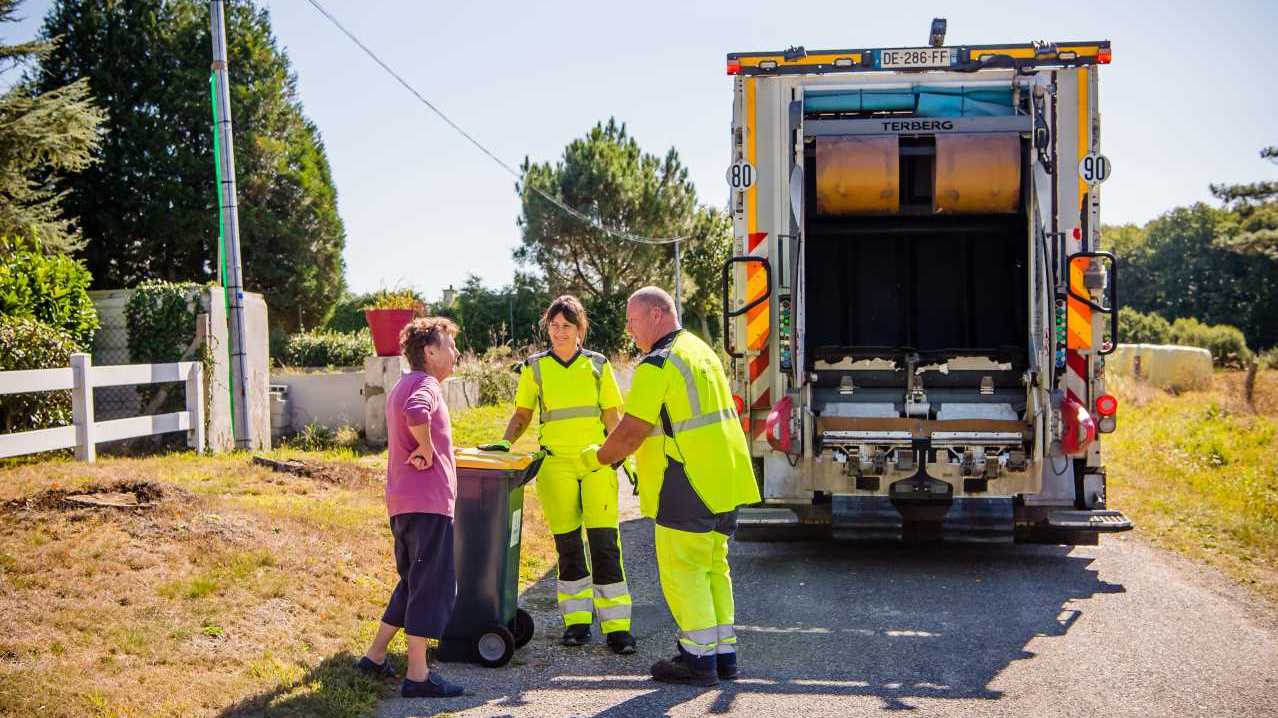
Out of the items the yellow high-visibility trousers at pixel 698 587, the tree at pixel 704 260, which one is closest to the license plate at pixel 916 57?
the yellow high-visibility trousers at pixel 698 587

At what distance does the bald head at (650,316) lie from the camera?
16.7 feet

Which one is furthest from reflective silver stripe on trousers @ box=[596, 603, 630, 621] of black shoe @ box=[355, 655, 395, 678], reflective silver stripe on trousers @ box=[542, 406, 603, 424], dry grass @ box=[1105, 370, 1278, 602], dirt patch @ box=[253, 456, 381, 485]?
dirt patch @ box=[253, 456, 381, 485]

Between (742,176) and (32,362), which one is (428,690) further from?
(32,362)

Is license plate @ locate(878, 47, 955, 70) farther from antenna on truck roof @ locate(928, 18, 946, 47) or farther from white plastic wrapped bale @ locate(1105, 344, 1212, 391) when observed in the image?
white plastic wrapped bale @ locate(1105, 344, 1212, 391)

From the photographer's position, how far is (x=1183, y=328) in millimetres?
46656

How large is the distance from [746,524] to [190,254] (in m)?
24.3

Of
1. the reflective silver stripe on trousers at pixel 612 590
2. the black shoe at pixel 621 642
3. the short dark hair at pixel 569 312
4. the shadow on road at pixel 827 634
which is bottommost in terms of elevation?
the shadow on road at pixel 827 634

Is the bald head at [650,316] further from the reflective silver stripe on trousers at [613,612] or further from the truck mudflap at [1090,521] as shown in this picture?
the truck mudflap at [1090,521]

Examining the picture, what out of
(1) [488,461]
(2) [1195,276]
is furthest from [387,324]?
(2) [1195,276]

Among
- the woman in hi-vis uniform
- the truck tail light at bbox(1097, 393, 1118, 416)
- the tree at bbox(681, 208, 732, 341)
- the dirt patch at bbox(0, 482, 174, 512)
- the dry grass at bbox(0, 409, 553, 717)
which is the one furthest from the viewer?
the tree at bbox(681, 208, 732, 341)

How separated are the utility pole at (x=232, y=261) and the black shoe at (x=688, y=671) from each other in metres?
7.26

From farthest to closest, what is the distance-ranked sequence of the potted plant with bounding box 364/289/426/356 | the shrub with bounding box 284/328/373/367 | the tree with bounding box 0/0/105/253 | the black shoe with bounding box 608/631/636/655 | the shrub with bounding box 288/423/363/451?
the shrub with bounding box 284/328/373/367
the tree with bounding box 0/0/105/253
the shrub with bounding box 288/423/363/451
the potted plant with bounding box 364/289/426/356
the black shoe with bounding box 608/631/636/655

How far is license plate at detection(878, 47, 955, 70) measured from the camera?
696cm

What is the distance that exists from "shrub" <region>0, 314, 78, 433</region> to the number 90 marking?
8.61m
